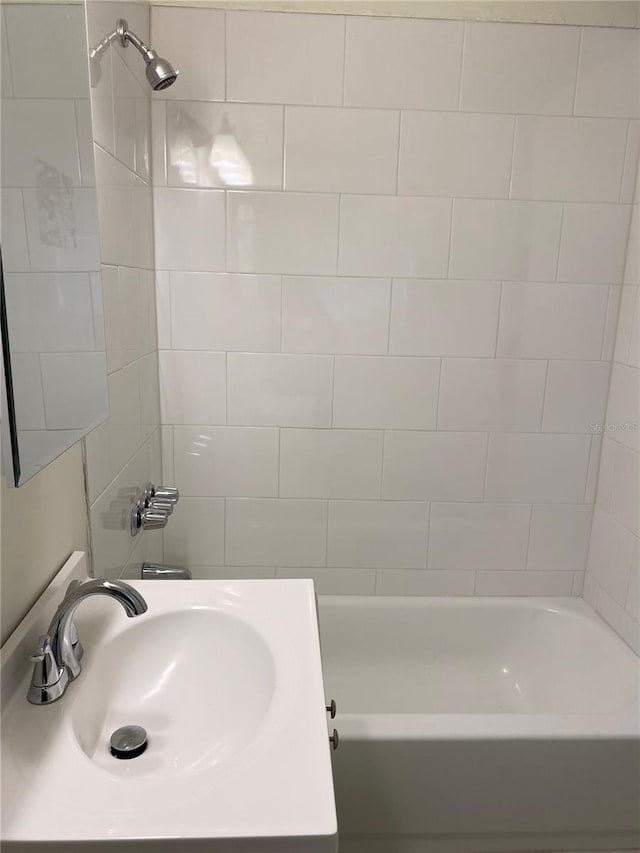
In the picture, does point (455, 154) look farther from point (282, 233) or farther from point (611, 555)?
point (611, 555)

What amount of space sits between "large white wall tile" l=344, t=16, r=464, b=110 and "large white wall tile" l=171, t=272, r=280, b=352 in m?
0.57

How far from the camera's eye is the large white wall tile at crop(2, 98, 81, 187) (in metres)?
0.67

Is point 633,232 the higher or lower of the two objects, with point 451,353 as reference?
higher

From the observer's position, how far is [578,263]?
67.5 inches

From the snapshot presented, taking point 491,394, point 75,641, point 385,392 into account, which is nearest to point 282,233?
point 385,392

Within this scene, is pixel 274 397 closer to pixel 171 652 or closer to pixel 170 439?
pixel 170 439

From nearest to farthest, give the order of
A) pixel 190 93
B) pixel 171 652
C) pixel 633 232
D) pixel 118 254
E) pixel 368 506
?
pixel 171 652, pixel 118 254, pixel 190 93, pixel 633 232, pixel 368 506

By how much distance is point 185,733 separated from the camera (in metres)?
0.85

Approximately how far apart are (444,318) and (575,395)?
18.6 inches

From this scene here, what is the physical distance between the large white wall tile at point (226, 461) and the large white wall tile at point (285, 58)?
92cm

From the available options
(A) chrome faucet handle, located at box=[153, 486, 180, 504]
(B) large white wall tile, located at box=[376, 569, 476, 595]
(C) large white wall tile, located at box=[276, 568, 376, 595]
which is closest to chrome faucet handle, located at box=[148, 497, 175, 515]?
(A) chrome faucet handle, located at box=[153, 486, 180, 504]

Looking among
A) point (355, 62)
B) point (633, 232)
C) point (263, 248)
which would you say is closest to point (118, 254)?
point (263, 248)

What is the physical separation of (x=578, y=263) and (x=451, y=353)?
0.44 meters

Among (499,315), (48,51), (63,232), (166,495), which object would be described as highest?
(48,51)
